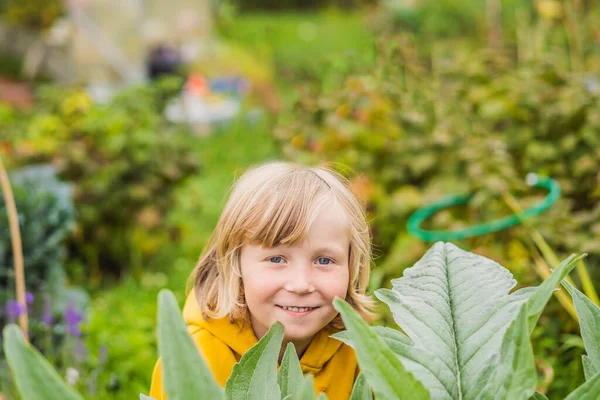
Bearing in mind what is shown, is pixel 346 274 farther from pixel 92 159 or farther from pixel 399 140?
pixel 92 159

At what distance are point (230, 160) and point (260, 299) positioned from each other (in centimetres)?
480

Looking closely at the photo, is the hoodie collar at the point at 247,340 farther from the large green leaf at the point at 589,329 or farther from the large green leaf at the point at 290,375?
the large green leaf at the point at 589,329

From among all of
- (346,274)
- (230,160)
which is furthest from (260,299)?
(230,160)

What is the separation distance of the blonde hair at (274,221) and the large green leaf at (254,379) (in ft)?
1.56

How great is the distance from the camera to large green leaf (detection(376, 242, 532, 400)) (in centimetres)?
79

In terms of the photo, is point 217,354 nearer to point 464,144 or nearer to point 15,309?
point 15,309

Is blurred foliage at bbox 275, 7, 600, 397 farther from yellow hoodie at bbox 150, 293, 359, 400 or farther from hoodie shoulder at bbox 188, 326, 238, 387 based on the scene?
hoodie shoulder at bbox 188, 326, 238, 387

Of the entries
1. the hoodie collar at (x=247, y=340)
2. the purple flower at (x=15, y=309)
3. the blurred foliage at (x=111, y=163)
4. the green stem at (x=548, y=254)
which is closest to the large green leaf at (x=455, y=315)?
the hoodie collar at (x=247, y=340)

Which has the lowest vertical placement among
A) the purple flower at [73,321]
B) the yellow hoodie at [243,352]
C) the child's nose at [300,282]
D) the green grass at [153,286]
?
the green grass at [153,286]

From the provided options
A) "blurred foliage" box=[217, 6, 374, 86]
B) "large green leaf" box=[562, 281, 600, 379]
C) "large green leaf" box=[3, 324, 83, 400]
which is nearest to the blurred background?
"large green leaf" box=[562, 281, 600, 379]

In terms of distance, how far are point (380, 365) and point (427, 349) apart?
0.39 feet

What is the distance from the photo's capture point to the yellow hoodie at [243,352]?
58.8 inches

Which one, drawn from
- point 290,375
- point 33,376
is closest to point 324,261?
point 290,375

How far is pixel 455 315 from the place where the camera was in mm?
866
